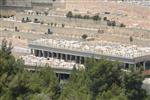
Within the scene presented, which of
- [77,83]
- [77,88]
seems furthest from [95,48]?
[77,88]

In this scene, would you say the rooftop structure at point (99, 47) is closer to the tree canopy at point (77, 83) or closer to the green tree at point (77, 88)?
the tree canopy at point (77, 83)

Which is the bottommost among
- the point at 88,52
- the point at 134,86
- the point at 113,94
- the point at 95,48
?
the point at 134,86

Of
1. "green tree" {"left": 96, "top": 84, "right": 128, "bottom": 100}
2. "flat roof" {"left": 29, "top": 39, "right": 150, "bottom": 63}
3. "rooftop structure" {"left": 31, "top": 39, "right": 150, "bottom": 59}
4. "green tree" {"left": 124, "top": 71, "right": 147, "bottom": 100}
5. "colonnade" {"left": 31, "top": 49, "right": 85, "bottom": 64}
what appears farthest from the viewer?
"colonnade" {"left": 31, "top": 49, "right": 85, "bottom": 64}

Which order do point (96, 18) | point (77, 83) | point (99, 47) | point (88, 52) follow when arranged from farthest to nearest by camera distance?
point (96, 18)
point (99, 47)
point (88, 52)
point (77, 83)

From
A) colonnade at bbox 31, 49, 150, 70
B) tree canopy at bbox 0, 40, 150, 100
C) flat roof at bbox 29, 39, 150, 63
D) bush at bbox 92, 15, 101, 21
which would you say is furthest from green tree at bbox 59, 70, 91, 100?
bush at bbox 92, 15, 101, 21

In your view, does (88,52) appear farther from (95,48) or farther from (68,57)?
(68,57)

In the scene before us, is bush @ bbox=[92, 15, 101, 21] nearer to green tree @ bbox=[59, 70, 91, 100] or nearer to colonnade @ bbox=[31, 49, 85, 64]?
colonnade @ bbox=[31, 49, 85, 64]

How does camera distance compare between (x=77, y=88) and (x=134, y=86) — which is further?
(x=134, y=86)

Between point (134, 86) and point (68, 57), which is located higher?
point (134, 86)

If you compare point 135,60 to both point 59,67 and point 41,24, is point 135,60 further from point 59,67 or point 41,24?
point 41,24

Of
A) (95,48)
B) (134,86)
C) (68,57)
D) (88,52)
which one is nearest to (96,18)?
(68,57)

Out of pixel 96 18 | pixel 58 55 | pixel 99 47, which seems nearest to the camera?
pixel 99 47
